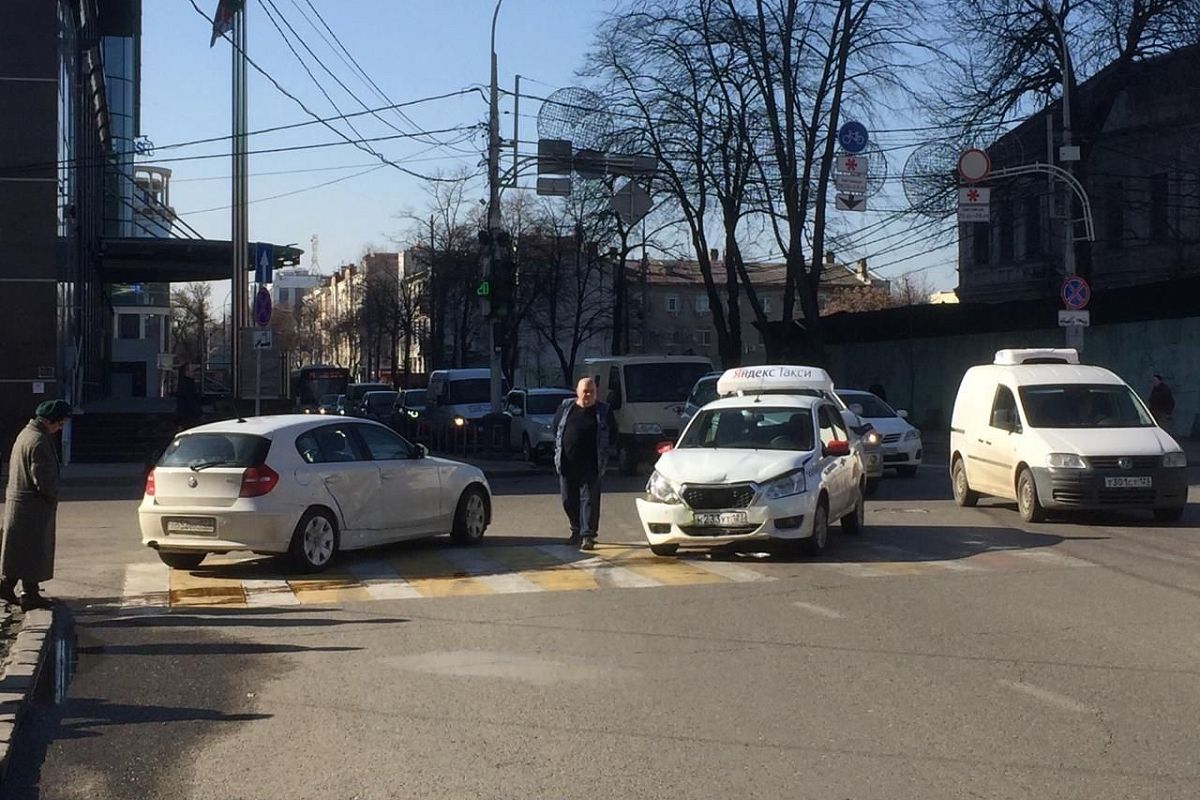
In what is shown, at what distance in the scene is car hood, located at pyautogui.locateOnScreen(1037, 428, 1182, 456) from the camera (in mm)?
16828

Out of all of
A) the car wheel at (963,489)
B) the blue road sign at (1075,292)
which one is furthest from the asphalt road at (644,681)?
the blue road sign at (1075,292)

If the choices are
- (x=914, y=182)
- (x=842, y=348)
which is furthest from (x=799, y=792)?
(x=842, y=348)

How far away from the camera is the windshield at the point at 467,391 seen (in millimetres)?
38219

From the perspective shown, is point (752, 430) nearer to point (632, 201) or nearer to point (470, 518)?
point (470, 518)

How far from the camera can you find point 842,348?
173 ft

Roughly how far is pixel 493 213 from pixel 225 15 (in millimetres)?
7374

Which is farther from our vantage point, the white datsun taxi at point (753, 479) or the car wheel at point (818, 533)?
the car wheel at point (818, 533)

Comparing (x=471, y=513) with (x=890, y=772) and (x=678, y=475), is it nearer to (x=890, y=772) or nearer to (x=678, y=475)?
(x=678, y=475)

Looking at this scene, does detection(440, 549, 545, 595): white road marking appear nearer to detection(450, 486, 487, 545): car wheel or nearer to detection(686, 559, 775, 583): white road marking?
detection(450, 486, 487, 545): car wheel

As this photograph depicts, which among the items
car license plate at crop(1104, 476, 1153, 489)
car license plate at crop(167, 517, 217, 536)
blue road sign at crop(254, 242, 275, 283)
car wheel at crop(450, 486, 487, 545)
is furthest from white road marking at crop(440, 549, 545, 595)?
blue road sign at crop(254, 242, 275, 283)

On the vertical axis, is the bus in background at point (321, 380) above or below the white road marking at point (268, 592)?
above

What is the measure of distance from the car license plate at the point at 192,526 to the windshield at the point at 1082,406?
9.71 metres

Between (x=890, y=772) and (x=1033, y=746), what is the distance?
0.86 meters

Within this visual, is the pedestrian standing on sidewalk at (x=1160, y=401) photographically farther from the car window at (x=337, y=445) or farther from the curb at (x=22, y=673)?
the curb at (x=22, y=673)
